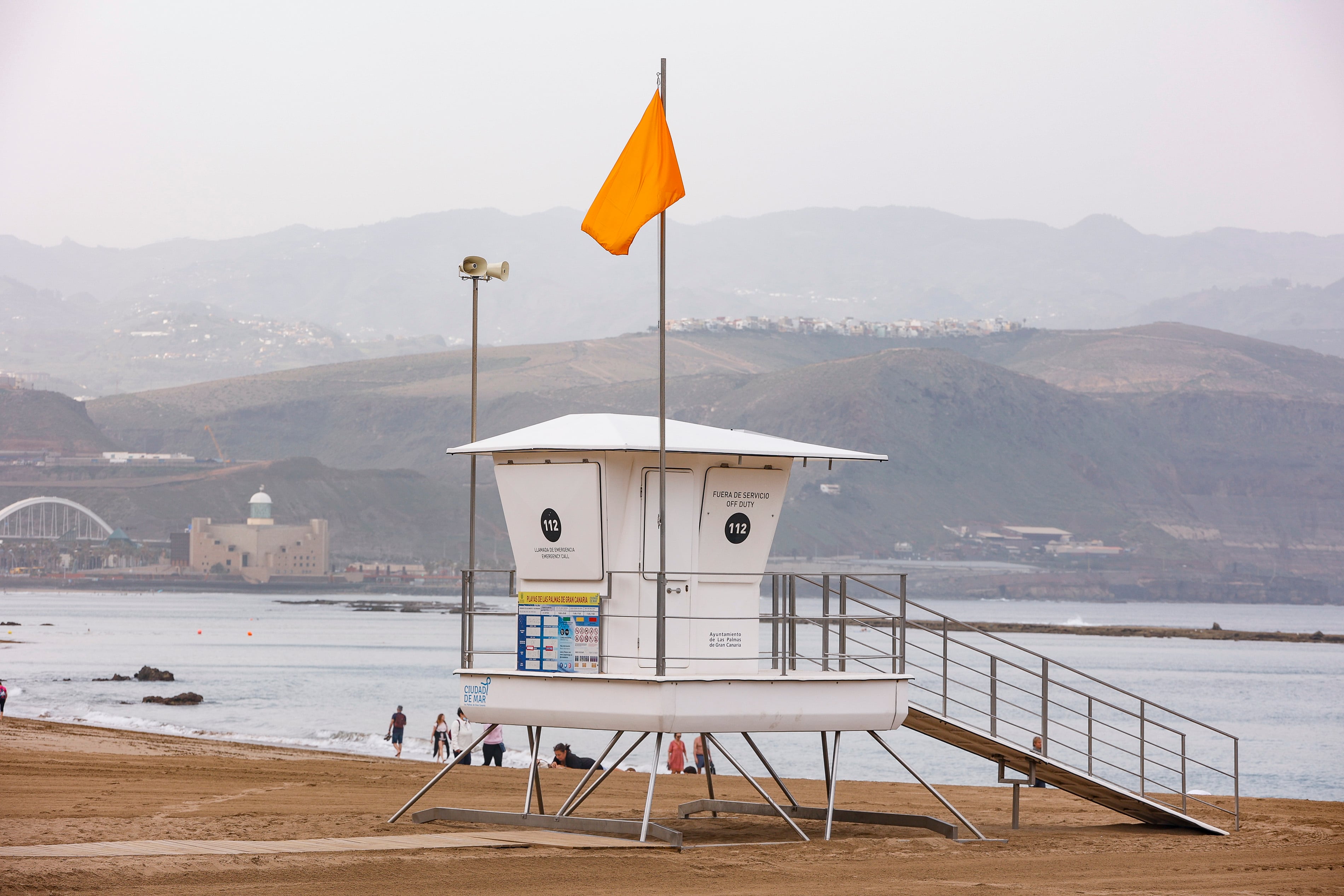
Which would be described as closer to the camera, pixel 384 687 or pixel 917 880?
pixel 917 880

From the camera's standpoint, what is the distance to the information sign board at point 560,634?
708 inches

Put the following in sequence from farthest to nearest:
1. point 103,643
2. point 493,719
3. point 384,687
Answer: point 103,643 < point 384,687 < point 493,719

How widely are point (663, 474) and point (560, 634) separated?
2744mm

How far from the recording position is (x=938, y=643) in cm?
11150

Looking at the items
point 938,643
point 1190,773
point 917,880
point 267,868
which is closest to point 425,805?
point 267,868

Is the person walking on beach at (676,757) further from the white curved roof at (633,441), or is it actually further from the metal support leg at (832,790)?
the white curved roof at (633,441)

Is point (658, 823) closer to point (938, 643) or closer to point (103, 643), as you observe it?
point (938, 643)

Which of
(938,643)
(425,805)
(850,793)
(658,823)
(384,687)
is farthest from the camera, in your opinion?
(938,643)

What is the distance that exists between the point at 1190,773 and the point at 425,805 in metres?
41.1

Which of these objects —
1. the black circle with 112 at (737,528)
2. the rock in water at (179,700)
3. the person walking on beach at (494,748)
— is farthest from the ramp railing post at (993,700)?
the rock in water at (179,700)

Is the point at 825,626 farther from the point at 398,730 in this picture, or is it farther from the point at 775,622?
the point at 398,730

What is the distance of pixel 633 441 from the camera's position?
1802cm

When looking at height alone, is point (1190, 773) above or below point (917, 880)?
below

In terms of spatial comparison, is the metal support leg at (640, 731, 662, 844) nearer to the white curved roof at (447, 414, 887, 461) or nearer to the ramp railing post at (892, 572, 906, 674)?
the ramp railing post at (892, 572, 906, 674)
